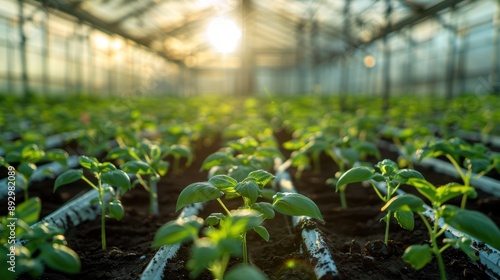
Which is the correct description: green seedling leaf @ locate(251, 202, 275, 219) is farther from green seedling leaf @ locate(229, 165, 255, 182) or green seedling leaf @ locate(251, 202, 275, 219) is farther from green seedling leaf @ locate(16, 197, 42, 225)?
green seedling leaf @ locate(16, 197, 42, 225)

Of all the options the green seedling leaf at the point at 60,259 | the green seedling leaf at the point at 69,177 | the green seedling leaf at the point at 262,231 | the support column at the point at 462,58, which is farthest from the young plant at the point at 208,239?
the support column at the point at 462,58

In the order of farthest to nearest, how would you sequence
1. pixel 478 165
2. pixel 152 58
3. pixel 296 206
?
1. pixel 152 58
2. pixel 478 165
3. pixel 296 206

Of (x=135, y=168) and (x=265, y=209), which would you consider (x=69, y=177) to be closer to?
(x=135, y=168)

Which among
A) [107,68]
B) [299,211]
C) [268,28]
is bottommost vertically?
[299,211]

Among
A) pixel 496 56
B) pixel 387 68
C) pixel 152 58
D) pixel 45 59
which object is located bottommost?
pixel 387 68

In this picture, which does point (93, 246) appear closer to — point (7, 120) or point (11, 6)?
point (7, 120)

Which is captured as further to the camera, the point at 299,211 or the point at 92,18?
the point at 92,18

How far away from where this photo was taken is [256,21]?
2348 cm

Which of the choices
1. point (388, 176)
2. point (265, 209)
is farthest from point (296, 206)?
point (388, 176)

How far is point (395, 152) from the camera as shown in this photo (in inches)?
181

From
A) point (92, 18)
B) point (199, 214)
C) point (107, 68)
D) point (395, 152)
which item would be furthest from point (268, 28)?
point (199, 214)

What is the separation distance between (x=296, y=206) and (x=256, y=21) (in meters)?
23.3

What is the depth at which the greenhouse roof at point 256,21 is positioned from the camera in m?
9.15

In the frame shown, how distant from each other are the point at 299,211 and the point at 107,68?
1732cm
